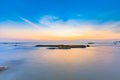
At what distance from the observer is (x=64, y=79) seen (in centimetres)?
1108

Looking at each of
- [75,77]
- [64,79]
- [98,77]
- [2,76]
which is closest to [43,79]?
[64,79]

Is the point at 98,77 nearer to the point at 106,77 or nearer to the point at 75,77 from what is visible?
the point at 106,77

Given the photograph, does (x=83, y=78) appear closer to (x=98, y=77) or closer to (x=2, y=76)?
(x=98, y=77)

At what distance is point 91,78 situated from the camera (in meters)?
11.3

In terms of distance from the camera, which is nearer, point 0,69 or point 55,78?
point 55,78

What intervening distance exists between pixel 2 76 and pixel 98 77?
7.27m

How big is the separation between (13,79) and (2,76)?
3.25 feet

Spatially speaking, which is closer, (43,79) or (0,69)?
(43,79)

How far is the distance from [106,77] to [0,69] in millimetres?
8959

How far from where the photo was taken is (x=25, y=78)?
1146 centimetres

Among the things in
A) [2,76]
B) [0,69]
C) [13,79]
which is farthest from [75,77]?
[0,69]

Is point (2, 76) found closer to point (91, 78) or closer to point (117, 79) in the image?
point (91, 78)

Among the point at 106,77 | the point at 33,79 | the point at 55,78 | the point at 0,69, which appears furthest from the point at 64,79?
the point at 0,69

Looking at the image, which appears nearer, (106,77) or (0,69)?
(106,77)
